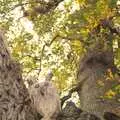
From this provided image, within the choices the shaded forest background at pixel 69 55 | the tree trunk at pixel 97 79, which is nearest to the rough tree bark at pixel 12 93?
the shaded forest background at pixel 69 55

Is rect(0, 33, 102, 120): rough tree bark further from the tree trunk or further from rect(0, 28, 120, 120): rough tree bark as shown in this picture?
the tree trunk

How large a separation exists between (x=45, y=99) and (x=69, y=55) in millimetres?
6764

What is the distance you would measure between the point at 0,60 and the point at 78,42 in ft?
15.1

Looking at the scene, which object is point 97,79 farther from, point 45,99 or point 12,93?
point 12,93

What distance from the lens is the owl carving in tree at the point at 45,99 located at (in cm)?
660

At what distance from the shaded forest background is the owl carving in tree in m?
0.16

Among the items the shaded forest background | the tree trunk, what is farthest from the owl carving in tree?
Answer: the tree trunk

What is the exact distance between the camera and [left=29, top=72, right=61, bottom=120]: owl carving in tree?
6596 mm

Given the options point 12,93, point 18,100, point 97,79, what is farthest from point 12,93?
point 97,79

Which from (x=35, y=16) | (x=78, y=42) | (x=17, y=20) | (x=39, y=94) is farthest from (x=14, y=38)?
(x=39, y=94)

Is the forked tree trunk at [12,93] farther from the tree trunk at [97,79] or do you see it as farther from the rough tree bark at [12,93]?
the tree trunk at [97,79]

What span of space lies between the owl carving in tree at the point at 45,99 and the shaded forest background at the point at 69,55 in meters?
0.16

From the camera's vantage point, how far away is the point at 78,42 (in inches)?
417

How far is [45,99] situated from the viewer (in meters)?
6.91
